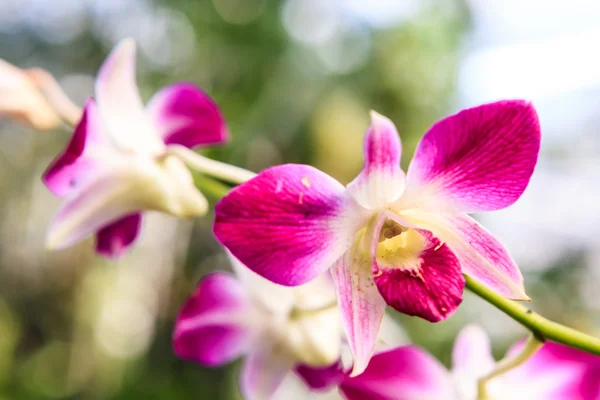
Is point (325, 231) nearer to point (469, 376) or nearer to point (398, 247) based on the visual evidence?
point (398, 247)

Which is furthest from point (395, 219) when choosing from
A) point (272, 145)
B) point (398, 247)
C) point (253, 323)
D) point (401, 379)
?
point (272, 145)

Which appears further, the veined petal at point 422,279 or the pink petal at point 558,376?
the pink petal at point 558,376

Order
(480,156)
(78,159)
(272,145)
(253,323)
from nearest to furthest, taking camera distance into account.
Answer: (480,156)
(78,159)
(253,323)
(272,145)

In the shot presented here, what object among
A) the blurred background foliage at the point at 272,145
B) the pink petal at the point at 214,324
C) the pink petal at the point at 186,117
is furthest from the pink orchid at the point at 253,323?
the blurred background foliage at the point at 272,145

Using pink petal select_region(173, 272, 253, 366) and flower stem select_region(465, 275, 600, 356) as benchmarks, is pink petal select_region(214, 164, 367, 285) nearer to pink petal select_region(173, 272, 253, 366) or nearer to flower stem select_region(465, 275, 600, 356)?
flower stem select_region(465, 275, 600, 356)

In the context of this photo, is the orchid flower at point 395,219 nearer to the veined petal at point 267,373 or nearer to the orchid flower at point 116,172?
the orchid flower at point 116,172

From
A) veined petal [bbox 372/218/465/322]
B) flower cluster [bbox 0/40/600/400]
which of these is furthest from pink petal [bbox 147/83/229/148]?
veined petal [bbox 372/218/465/322]

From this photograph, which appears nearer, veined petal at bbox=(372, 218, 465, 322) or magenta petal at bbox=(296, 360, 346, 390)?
veined petal at bbox=(372, 218, 465, 322)

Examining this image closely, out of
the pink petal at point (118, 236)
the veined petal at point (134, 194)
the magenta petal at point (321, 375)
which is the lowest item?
the magenta petal at point (321, 375)
